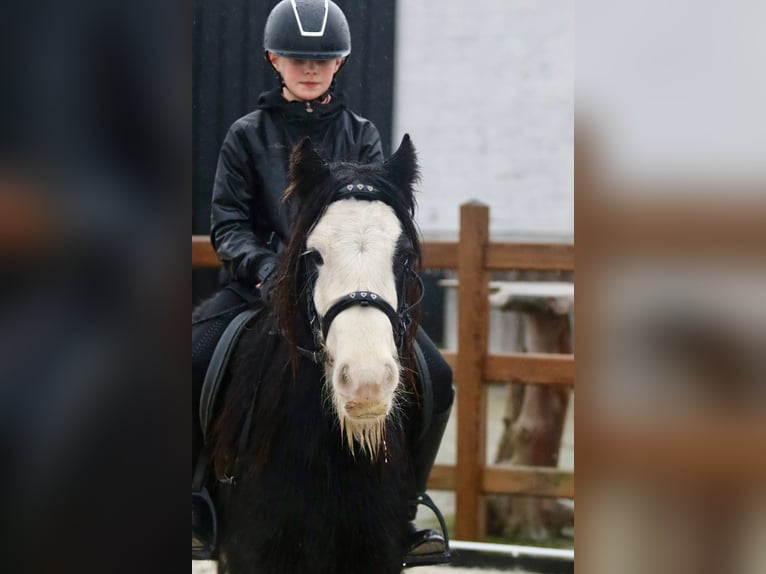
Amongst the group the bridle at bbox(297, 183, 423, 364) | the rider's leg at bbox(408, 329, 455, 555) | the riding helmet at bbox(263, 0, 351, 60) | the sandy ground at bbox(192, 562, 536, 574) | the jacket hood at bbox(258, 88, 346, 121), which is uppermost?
the riding helmet at bbox(263, 0, 351, 60)

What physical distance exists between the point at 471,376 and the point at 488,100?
1076mm

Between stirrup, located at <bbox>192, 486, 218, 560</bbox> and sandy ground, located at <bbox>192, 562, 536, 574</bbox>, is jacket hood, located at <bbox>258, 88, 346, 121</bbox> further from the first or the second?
sandy ground, located at <bbox>192, 562, 536, 574</bbox>

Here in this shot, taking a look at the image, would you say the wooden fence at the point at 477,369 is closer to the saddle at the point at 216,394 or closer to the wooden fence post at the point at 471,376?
the wooden fence post at the point at 471,376

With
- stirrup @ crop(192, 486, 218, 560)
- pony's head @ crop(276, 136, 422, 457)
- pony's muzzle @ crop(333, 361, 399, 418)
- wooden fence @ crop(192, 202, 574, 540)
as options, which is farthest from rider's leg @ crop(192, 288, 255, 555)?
wooden fence @ crop(192, 202, 574, 540)

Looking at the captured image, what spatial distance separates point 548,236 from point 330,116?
0.63 metres

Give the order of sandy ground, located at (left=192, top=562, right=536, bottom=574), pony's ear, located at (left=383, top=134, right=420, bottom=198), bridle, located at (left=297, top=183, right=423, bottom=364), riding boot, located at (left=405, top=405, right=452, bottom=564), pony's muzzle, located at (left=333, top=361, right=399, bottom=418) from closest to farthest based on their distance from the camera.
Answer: pony's muzzle, located at (left=333, top=361, right=399, bottom=418), bridle, located at (left=297, top=183, right=423, bottom=364), pony's ear, located at (left=383, top=134, right=420, bottom=198), riding boot, located at (left=405, top=405, right=452, bottom=564), sandy ground, located at (left=192, top=562, right=536, bottom=574)

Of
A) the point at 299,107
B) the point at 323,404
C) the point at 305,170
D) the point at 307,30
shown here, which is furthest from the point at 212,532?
the point at 307,30

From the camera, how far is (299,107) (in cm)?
176

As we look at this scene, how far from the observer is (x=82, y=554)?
1309mm

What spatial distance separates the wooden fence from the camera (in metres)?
2.44

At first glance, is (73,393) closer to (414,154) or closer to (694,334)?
(414,154)

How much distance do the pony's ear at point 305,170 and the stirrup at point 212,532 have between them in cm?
66

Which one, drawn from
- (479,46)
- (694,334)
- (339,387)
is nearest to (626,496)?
(694,334)

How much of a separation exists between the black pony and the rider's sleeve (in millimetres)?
110
